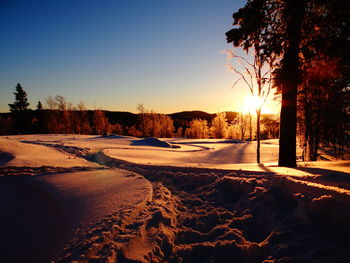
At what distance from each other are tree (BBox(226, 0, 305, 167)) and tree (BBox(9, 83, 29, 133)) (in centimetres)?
5718

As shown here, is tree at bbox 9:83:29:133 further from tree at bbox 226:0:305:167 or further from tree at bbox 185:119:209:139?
tree at bbox 226:0:305:167

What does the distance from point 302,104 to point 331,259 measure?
1172cm

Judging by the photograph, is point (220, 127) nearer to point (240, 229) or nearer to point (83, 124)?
point (83, 124)

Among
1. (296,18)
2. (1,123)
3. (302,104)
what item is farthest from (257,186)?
(1,123)

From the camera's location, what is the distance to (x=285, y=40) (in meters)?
6.81

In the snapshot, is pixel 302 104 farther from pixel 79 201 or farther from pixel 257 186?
pixel 79 201

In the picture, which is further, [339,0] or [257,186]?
[339,0]

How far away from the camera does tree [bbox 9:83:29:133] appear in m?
48.2

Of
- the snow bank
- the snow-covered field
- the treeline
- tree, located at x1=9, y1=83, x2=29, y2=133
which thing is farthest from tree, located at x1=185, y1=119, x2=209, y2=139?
the snow bank

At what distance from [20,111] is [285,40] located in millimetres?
61481

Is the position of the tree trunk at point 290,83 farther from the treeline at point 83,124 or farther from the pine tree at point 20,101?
the pine tree at point 20,101

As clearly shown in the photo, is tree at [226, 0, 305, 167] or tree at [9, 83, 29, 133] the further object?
tree at [9, 83, 29, 133]

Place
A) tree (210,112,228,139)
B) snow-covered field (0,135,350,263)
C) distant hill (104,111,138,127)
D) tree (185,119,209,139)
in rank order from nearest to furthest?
snow-covered field (0,135,350,263) < tree (210,112,228,139) < tree (185,119,209,139) < distant hill (104,111,138,127)

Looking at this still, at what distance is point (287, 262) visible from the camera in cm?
191
